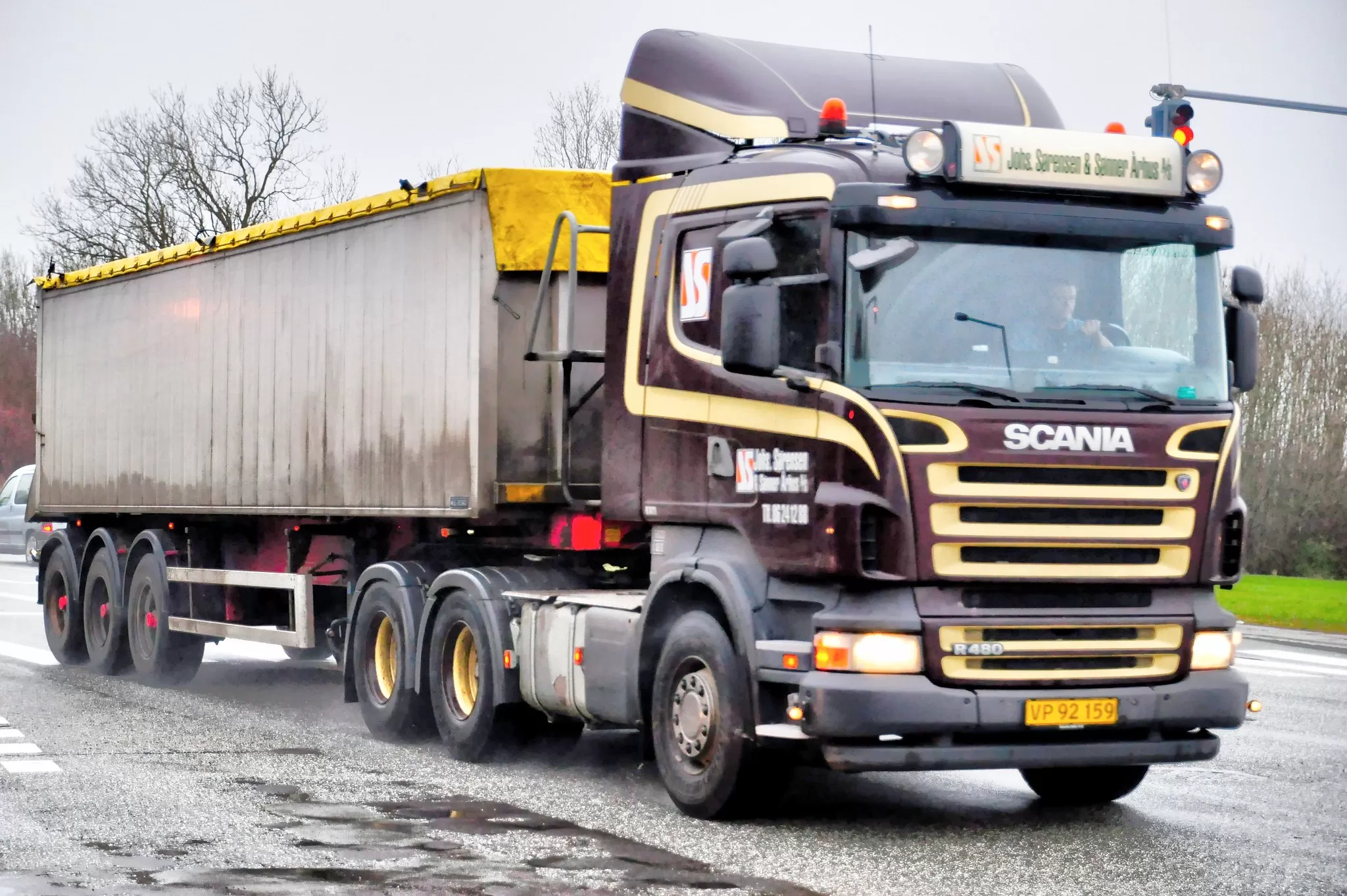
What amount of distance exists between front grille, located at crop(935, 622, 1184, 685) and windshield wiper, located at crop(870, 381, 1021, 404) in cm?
99

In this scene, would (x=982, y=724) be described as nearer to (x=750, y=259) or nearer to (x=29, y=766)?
(x=750, y=259)

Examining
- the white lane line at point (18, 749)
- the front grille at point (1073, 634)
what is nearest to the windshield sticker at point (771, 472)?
the front grille at point (1073, 634)

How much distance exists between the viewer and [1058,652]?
8500 millimetres

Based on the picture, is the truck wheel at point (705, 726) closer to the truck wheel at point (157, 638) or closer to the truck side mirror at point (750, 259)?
the truck side mirror at point (750, 259)

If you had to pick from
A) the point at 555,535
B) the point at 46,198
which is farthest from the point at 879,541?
the point at 46,198

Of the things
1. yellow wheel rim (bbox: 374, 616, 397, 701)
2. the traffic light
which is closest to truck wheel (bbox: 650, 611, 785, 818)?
yellow wheel rim (bbox: 374, 616, 397, 701)

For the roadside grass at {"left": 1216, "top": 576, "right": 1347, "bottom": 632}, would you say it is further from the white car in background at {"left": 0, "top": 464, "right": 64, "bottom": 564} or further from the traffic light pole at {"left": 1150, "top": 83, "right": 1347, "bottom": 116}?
the white car in background at {"left": 0, "top": 464, "right": 64, "bottom": 564}

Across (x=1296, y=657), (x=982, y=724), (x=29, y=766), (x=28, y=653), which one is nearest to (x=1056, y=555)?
(x=982, y=724)

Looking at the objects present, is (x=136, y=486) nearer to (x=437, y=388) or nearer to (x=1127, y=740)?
(x=437, y=388)

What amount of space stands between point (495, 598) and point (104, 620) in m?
7.52

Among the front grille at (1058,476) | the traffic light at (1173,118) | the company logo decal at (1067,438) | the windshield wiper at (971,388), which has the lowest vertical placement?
the front grille at (1058,476)

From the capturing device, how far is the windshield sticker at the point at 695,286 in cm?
945

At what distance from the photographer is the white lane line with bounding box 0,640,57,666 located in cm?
1867

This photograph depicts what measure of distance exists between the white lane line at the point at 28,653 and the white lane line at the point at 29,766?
7563mm
